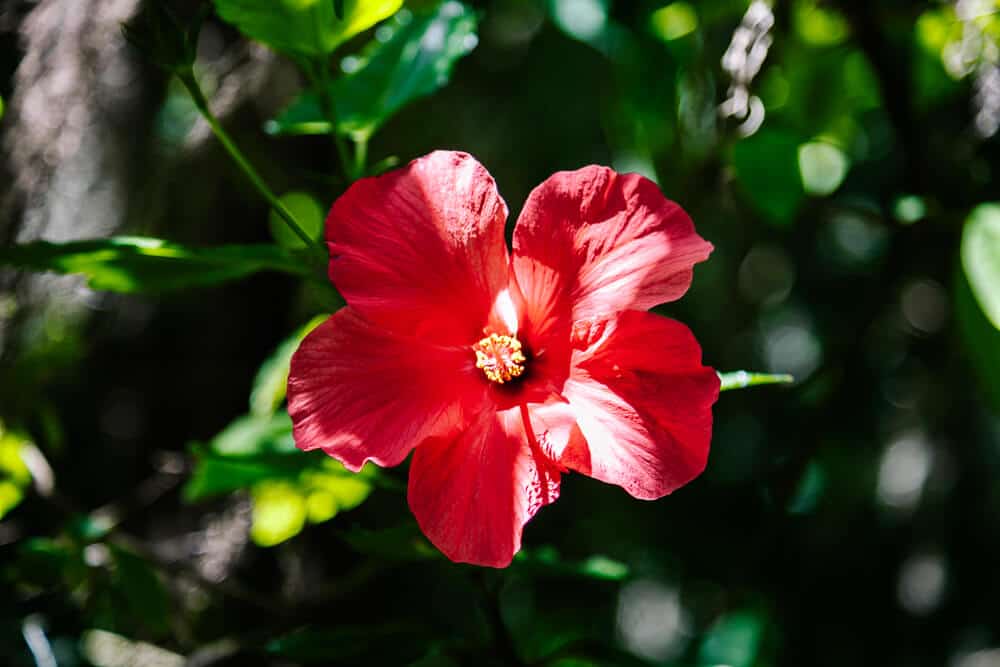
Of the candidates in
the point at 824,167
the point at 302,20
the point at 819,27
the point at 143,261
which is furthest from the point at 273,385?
the point at 819,27

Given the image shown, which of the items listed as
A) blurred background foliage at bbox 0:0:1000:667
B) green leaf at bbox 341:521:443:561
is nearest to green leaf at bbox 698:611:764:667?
blurred background foliage at bbox 0:0:1000:667

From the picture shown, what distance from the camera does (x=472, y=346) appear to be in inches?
34.6

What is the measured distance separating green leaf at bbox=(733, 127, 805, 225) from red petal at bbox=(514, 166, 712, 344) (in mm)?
333

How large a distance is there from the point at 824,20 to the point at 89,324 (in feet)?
4.65

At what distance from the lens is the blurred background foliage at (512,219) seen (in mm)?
1044

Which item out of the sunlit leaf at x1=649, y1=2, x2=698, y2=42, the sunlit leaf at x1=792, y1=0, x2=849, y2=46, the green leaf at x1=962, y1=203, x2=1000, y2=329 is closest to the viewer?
the green leaf at x1=962, y1=203, x2=1000, y2=329

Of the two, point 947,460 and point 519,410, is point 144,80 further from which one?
point 947,460

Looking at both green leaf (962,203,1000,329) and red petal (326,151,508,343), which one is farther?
green leaf (962,203,1000,329)

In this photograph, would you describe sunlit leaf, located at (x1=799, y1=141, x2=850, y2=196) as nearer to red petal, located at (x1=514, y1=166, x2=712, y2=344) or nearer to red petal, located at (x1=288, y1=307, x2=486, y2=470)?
red petal, located at (x1=514, y1=166, x2=712, y2=344)

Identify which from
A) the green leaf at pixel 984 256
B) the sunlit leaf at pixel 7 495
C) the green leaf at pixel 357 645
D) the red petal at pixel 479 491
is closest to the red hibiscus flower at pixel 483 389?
the red petal at pixel 479 491

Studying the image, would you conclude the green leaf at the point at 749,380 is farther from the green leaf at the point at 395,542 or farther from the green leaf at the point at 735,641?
the green leaf at the point at 735,641

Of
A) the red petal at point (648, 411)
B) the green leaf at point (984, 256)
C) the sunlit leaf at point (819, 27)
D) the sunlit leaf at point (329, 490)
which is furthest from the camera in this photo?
the sunlit leaf at point (819, 27)

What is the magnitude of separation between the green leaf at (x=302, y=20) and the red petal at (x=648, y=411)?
43cm

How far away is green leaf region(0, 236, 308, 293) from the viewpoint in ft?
2.89
